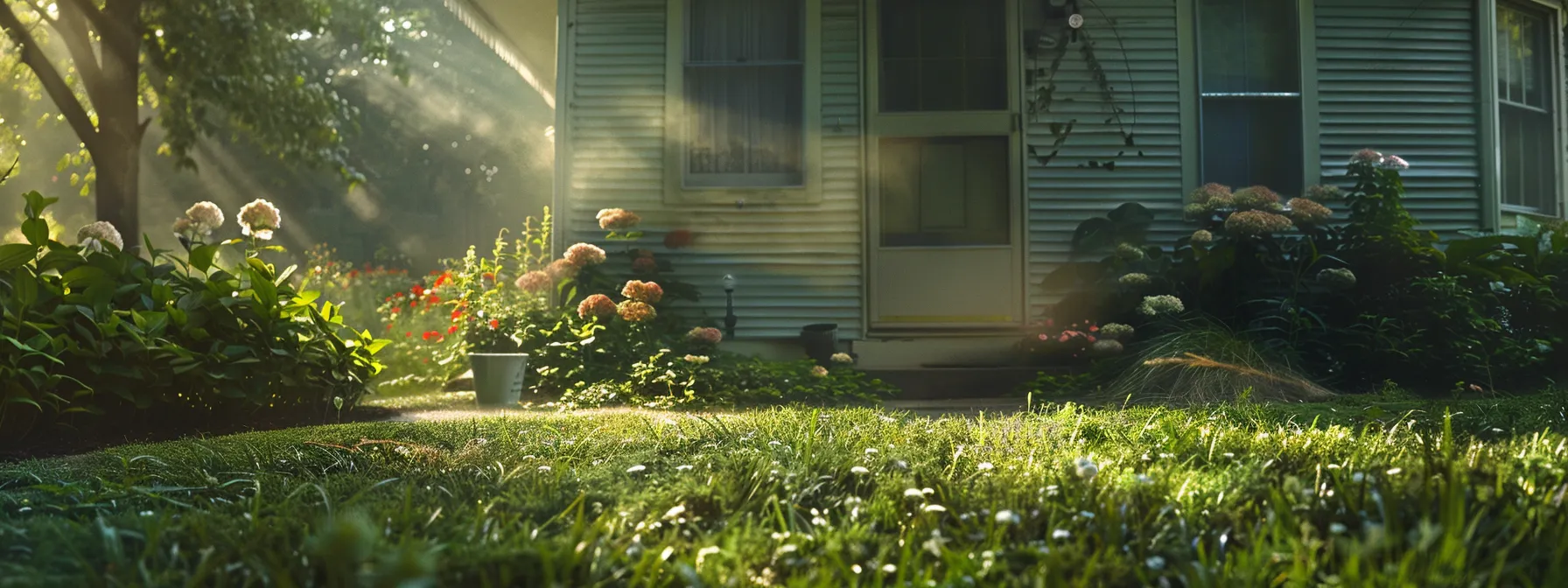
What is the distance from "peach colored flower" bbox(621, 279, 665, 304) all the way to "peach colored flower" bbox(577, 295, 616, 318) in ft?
0.52

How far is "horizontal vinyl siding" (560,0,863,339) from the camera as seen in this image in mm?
8297

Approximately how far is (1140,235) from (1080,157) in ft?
2.35

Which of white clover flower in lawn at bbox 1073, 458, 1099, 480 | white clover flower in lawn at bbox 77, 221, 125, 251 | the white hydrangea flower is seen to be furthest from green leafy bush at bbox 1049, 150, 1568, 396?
white clover flower in lawn at bbox 77, 221, 125, 251

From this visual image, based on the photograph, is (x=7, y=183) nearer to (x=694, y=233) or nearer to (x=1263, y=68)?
(x=694, y=233)

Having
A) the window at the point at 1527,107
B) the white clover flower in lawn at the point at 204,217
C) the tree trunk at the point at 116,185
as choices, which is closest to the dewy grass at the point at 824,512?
the white clover flower in lawn at the point at 204,217

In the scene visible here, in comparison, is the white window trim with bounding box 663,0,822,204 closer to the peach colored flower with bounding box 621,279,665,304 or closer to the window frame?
the peach colored flower with bounding box 621,279,665,304

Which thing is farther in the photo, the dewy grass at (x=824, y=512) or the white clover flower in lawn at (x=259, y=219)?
the white clover flower in lawn at (x=259, y=219)

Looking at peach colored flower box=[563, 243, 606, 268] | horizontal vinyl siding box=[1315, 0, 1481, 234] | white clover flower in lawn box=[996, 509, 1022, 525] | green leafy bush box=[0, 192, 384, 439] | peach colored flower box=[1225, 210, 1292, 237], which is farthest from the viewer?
horizontal vinyl siding box=[1315, 0, 1481, 234]

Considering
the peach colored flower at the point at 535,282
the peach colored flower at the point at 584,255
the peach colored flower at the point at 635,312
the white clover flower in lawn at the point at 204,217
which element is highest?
the white clover flower in lawn at the point at 204,217


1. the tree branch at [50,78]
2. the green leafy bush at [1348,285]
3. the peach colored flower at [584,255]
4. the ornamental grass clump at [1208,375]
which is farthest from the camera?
the tree branch at [50,78]

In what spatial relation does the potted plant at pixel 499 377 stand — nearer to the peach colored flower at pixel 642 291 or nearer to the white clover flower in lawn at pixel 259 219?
the peach colored flower at pixel 642 291

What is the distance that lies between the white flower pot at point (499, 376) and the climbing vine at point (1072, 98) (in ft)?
12.7

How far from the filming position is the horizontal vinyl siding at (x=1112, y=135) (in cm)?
832

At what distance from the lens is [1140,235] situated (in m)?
8.11
